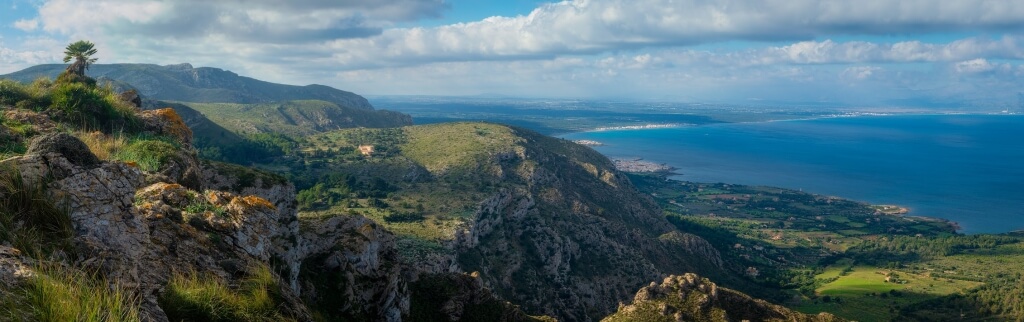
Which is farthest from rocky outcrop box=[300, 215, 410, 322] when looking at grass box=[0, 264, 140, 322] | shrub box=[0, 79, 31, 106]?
grass box=[0, 264, 140, 322]

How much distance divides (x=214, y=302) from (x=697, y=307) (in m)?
46.4

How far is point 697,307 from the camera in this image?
1853 inches

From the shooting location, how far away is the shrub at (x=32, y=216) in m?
6.43

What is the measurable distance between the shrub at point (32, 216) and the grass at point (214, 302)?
56.5 inches

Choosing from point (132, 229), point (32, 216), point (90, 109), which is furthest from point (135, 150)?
point (32, 216)

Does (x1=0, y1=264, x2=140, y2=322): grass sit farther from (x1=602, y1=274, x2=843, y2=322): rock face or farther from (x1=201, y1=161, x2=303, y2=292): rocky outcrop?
(x1=602, y1=274, x2=843, y2=322): rock face

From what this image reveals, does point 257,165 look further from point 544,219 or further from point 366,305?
point 366,305

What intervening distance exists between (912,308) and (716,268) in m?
33.0

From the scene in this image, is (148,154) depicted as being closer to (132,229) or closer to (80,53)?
(132,229)

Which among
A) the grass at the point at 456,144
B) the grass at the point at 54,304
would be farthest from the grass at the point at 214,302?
the grass at the point at 456,144

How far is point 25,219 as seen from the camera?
269 inches

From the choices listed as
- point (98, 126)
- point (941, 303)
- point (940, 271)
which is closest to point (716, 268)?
point (941, 303)

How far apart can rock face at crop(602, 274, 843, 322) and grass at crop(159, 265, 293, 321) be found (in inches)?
1637

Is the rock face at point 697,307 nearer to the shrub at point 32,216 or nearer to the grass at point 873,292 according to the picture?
the shrub at point 32,216
